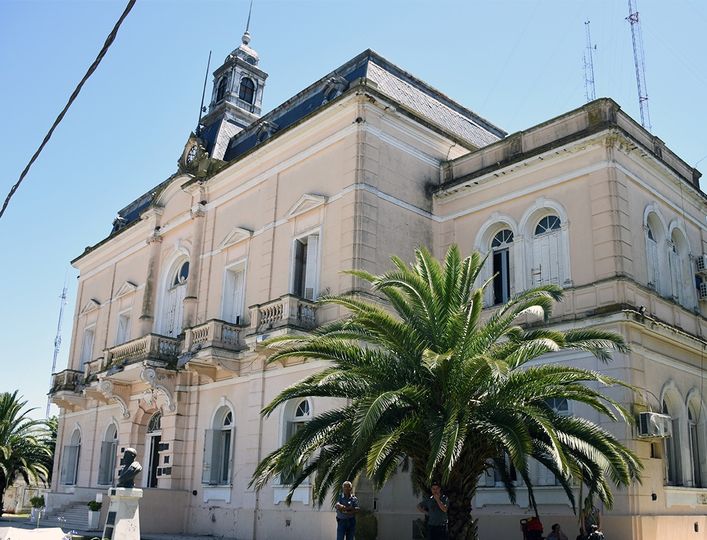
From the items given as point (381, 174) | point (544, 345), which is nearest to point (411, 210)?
point (381, 174)

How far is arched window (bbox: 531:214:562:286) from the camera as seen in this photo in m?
18.7

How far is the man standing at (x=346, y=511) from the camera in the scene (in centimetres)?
1353

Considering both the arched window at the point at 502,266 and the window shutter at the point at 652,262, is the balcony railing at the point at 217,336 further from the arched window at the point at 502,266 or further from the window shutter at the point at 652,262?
the window shutter at the point at 652,262

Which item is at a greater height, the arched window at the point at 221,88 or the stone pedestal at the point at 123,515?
the arched window at the point at 221,88

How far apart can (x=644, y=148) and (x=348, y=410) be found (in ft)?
34.2

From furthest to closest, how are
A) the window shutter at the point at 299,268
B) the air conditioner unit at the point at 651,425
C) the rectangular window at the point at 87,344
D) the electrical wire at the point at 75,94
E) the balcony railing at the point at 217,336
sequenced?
the rectangular window at the point at 87,344 < the balcony railing at the point at 217,336 < the window shutter at the point at 299,268 < the air conditioner unit at the point at 651,425 < the electrical wire at the point at 75,94

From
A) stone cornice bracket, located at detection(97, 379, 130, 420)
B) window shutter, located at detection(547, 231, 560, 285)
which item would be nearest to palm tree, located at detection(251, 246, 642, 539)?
window shutter, located at detection(547, 231, 560, 285)

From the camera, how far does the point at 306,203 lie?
21.4 meters

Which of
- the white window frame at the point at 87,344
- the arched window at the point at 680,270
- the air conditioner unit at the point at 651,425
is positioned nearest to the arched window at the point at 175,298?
the white window frame at the point at 87,344

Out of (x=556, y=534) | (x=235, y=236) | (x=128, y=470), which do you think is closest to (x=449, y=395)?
(x=556, y=534)

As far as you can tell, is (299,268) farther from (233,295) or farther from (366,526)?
(366,526)

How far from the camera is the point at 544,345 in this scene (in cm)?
1297

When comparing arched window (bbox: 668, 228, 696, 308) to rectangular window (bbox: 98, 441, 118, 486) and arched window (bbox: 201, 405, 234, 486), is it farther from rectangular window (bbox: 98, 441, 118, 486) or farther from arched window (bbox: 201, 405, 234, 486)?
rectangular window (bbox: 98, 441, 118, 486)

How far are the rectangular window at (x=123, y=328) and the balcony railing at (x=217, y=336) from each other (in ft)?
29.5
